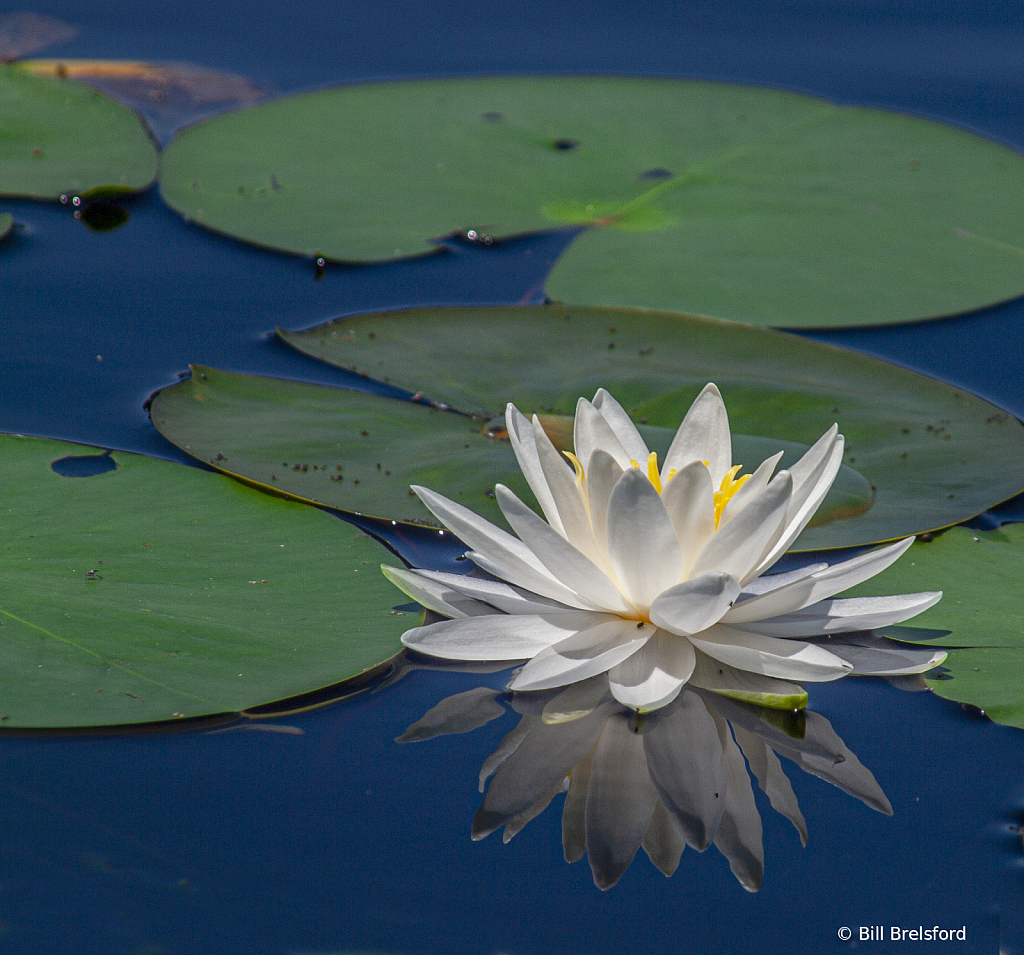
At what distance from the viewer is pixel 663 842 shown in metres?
1.73

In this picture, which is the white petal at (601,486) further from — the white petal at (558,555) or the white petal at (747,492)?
the white petal at (747,492)

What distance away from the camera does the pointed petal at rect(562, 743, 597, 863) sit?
1.72 meters

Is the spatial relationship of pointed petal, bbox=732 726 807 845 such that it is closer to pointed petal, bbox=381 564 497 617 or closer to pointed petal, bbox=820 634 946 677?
pointed petal, bbox=820 634 946 677

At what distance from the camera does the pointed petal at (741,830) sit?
1683mm

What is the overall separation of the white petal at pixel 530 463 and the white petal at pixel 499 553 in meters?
0.10

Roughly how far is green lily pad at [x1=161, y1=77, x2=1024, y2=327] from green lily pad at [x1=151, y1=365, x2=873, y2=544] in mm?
987

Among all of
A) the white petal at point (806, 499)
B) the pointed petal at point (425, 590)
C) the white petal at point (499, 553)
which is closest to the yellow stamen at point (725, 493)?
the white petal at point (806, 499)

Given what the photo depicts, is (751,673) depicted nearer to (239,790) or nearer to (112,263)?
(239,790)

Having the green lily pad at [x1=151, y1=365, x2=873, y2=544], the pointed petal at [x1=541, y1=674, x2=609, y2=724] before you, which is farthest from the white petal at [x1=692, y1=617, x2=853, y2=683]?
the green lily pad at [x1=151, y1=365, x2=873, y2=544]

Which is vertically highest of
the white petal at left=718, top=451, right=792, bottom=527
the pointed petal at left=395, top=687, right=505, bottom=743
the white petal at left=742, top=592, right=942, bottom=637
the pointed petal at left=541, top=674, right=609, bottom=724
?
the white petal at left=718, top=451, right=792, bottom=527

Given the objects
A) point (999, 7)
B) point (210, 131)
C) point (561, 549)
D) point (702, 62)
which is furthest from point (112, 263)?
point (999, 7)

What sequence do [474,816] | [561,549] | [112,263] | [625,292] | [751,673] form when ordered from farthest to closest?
[112,263]
[625,292]
[751,673]
[561,549]
[474,816]

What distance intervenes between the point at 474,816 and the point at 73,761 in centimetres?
73

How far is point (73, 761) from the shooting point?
1.84 meters
